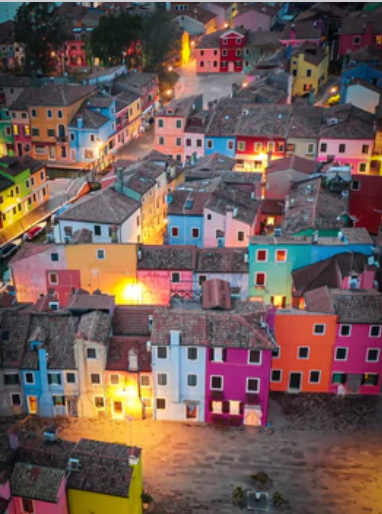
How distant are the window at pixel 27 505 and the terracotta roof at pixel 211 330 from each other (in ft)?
34.0

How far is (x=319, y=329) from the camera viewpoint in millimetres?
36031

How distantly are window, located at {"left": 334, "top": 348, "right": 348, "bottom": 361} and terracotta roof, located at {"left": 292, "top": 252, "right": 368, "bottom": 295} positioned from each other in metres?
4.72

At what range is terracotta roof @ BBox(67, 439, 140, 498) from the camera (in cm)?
2667

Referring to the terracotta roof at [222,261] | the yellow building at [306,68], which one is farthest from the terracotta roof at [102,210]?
the yellow building at [306,68]

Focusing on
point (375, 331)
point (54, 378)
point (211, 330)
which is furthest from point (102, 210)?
point (375, 331)

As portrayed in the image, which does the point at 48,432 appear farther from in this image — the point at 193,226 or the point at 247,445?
the point at 193,226

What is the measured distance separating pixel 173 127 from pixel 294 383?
39111mm

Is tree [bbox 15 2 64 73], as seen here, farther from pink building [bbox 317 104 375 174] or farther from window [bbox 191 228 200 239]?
window [bbox 191 228 200 239]

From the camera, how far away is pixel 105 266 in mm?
43062

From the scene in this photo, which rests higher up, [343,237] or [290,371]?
[343,237]

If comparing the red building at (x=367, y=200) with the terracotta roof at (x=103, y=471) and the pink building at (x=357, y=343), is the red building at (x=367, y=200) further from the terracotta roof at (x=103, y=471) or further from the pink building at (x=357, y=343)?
the terracotta roof at (x=103, y=471)

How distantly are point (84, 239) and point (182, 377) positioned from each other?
46.6ft

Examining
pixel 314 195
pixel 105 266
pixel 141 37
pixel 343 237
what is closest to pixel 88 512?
pixel 105 266

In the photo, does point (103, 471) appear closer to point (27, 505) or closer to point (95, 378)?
point (27, 505)
